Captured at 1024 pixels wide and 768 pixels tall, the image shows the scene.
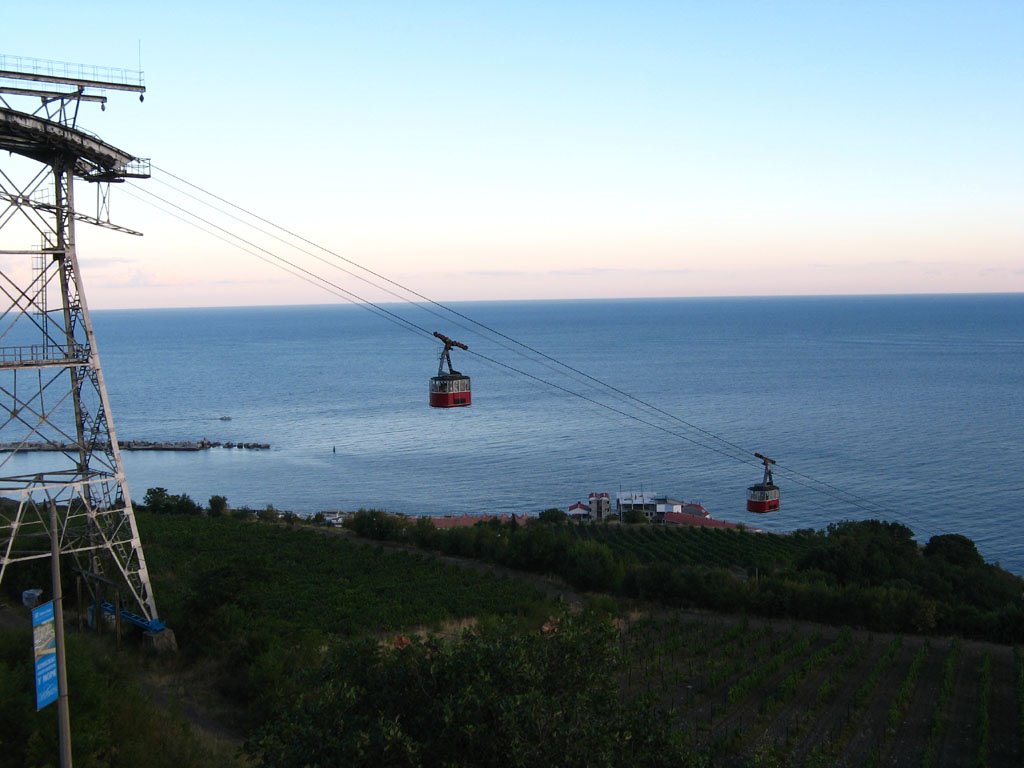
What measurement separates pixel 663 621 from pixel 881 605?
6222 millimetres

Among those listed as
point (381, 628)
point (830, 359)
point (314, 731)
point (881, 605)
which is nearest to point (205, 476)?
point (381, 628)

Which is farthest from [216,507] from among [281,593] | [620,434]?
[620,434]

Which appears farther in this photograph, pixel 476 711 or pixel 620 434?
pixel 620 434

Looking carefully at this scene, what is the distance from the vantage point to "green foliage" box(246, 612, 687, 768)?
23.6 feet

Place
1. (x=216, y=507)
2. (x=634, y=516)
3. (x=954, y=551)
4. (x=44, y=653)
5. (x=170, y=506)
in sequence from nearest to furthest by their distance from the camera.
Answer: (x=44, y=653), (x=954, y=551), (x=170, y=506), (x=216, y=507), (x=634, y=516)

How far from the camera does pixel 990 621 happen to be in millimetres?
22547

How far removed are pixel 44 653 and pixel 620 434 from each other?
231 ft

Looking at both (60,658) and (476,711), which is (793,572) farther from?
(60,658)

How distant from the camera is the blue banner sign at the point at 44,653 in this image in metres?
6.72

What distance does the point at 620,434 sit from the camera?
249 feet

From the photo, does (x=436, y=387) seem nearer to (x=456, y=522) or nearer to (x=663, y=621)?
(x=663, y=621)

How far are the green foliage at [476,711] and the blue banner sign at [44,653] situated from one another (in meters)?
1.90

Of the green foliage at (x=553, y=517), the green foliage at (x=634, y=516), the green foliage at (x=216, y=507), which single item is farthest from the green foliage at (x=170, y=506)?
the green foliage at (x=634, y=516)

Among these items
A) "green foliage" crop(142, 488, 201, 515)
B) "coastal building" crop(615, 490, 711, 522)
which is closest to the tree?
"coastal building" crop(615, 490, 711, 522)
